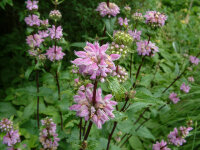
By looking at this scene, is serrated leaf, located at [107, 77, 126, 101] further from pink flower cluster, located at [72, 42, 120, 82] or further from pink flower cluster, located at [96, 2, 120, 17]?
pink flower cluster, located at [96, 2, 120, 17]

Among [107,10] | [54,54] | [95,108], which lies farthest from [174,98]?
[95,108]

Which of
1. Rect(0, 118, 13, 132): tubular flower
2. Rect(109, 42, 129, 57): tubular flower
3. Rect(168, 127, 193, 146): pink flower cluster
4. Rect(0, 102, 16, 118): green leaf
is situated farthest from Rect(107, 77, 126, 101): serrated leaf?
Rect(0, 102, 16, 118): green leaf

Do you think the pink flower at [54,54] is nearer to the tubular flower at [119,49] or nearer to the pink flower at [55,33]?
the pink flower at [55,33]

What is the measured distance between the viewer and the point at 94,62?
979 millimetres

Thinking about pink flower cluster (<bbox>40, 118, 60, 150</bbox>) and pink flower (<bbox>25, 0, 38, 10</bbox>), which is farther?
pink flower (<bbox>25, 0, 38, 10</bbox>)

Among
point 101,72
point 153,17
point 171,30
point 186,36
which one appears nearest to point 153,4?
point 171,30

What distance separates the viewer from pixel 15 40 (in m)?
4.00

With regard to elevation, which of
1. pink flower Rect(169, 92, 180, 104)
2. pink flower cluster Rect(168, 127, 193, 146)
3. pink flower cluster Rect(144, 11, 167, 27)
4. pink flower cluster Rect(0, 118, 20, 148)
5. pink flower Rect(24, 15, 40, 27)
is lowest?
pink flower cluster Rect(168, 127, 193, 146)

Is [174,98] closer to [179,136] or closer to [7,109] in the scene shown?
[179,136]

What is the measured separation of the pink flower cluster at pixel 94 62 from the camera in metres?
0.94

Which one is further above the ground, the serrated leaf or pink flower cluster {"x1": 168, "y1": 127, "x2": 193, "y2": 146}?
the serrated leaf

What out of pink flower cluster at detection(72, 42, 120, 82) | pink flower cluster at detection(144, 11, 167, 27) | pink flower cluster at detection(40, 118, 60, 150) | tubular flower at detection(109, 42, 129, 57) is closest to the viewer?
pink flower cluster at detection(72, 42, 120, 82)

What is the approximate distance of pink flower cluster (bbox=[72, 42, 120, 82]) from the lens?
0.94 m

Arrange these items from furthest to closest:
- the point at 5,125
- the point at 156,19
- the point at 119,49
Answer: the point at 156,19 → the point at 5,125 → the point at 119,49
